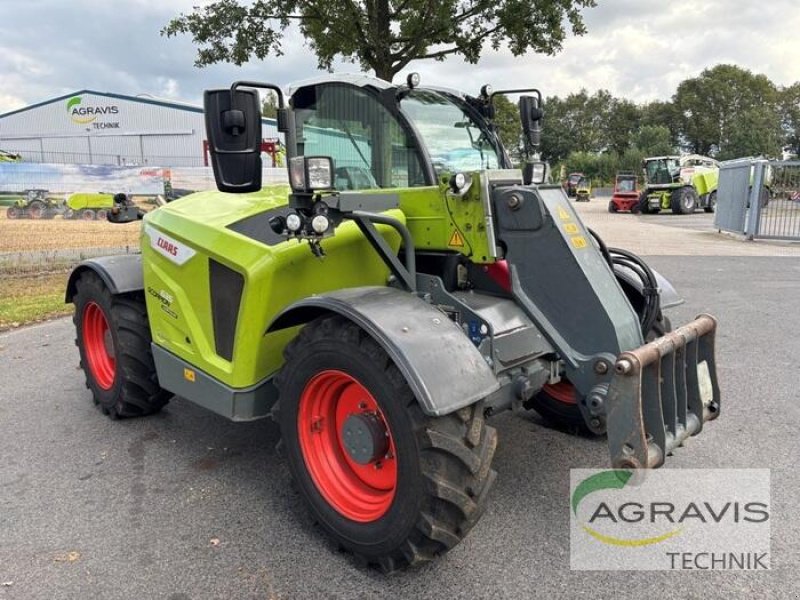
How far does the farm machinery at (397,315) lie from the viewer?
97.5 inches

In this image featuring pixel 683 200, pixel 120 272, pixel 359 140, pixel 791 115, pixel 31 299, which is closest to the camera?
pixel 359 140

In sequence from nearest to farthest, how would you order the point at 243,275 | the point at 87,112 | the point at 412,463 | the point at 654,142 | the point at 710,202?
1. the point at 412,463
2. the point at 243,275
3. the point at 710,202
4. the point at 87,112
5. the point at 654,142

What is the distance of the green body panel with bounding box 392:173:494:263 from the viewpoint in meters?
3.04

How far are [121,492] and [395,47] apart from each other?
40.4ft

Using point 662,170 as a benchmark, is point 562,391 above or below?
below

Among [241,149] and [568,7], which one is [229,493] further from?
[568,7]

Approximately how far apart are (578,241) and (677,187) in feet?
93.3

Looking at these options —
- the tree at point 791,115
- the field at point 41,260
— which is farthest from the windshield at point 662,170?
the tree at point 791,115

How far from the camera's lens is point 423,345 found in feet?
8.11

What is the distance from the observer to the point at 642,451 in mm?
2461

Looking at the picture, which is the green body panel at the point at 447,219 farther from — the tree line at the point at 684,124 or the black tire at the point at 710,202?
the tree line at the point at 684,124

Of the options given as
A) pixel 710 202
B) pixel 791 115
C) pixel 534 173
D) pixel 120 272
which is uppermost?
pixel 791 115

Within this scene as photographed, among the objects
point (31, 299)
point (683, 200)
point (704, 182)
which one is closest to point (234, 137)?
point (31, 299)

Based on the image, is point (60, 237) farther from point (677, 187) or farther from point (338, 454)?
point (677, 187)
